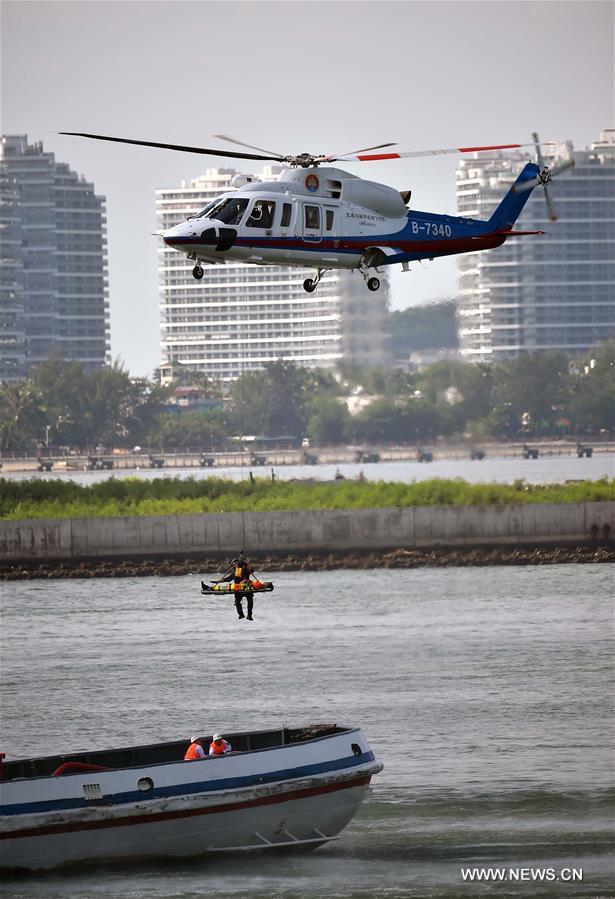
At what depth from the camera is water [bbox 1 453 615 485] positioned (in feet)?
402

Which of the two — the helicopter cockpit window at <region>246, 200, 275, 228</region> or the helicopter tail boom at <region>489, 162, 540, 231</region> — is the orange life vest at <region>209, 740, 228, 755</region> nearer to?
the helicopter cockpit window at <region>246, 200, 275, 228</region>

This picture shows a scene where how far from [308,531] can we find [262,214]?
208 ft

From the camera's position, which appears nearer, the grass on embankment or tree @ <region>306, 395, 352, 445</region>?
the grass on embankment

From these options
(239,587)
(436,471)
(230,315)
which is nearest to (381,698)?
(239,587)

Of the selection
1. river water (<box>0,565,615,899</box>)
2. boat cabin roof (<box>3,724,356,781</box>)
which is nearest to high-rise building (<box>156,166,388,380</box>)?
river water (<box>0,565,615,899</box>)

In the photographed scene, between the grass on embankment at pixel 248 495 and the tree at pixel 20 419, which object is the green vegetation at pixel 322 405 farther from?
the grass on embankment at pixel 248 495

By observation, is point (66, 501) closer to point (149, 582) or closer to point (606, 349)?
point (149, 582)

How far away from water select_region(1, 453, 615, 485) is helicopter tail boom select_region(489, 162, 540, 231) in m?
71.4

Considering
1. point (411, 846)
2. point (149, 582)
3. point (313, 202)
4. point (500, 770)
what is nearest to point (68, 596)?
point (149, 582)

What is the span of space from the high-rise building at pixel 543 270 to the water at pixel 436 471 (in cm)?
822

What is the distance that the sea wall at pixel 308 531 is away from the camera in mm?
93688

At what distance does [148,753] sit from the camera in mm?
39094

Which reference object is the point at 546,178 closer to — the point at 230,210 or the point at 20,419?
the point at 230,210

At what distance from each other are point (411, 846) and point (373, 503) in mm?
65402
